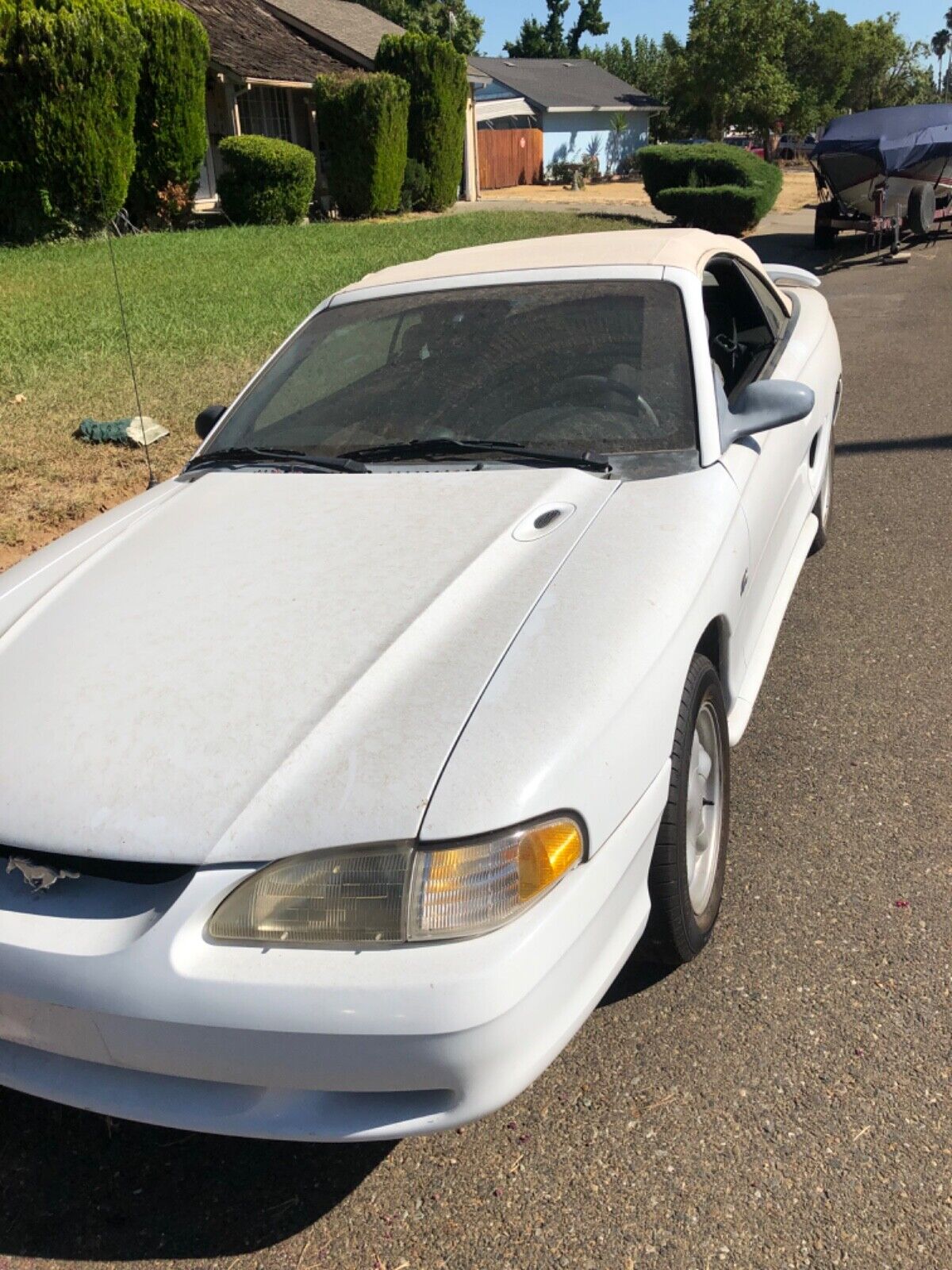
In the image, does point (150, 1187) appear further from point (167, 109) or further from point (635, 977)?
point (167, 109)

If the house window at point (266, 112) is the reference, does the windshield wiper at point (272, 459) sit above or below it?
below

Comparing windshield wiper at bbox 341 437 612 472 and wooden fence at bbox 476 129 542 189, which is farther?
wooden fence at bbox 476 129 542 189

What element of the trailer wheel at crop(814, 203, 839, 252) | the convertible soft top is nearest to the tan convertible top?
the convertible soft top

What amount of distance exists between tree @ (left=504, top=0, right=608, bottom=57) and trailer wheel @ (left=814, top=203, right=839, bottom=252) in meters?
79.0

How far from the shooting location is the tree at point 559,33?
8800 centimetres

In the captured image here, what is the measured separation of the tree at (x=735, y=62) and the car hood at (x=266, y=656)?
162 ft

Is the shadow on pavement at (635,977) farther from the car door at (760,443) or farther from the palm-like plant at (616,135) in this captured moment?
the palm-like plant at (616,135)

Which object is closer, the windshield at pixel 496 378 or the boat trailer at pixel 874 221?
the windshield at pixel 496 378

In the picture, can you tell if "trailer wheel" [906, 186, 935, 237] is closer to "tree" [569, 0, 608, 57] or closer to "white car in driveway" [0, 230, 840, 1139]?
"white car in driveway" [0, 230, 840, 1139]

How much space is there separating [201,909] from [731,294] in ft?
12.0

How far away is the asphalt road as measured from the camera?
2084 mm

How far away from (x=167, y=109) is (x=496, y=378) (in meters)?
19.1

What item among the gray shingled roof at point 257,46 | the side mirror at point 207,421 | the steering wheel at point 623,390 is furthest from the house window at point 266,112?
the steering wheel at point 623,390

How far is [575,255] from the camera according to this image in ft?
12.7
